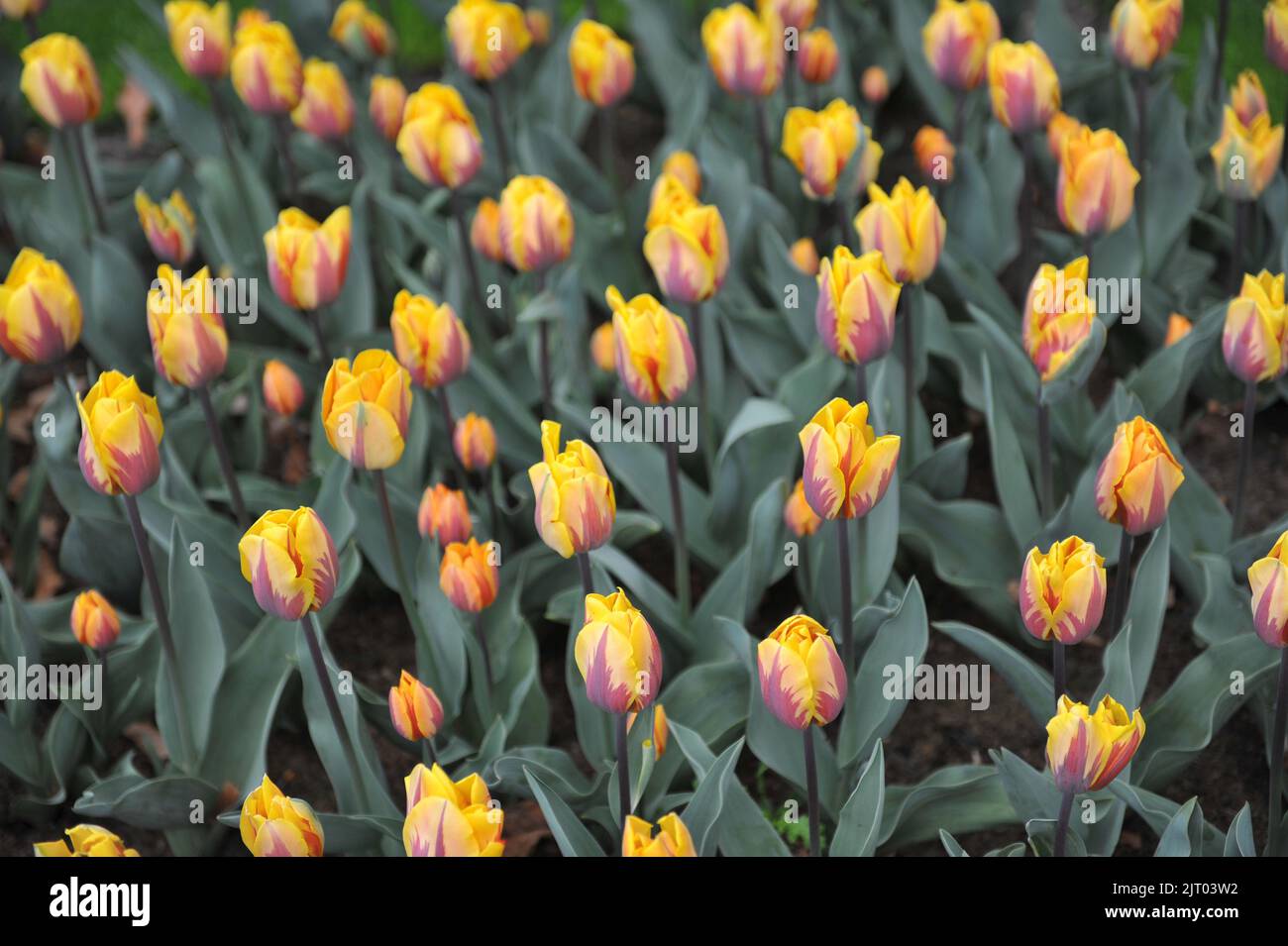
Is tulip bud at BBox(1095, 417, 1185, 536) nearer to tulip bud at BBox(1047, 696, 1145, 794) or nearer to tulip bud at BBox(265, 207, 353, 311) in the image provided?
tulip bud at BBox(1047, 696, 1145, 794)

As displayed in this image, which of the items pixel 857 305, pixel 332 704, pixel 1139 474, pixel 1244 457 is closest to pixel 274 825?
pixel 332 704

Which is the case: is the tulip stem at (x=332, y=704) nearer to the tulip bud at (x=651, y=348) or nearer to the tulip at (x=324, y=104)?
the tulip bud at (x=651, y=348)

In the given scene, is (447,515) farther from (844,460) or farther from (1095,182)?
(1095,182)

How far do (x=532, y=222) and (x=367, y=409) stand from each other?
2.22 feet

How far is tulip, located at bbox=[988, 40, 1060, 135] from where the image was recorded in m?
2.75

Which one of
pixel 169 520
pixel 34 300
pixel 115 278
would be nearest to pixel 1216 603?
pixel 169 520

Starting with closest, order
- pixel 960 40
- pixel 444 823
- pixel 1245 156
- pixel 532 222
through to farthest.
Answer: pixel 444 823
pixel 532 222
pixel 1245 156
pixel 960 40

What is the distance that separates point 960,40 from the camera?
3086 millimetres

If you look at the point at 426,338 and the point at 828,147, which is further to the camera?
the point at 828,147

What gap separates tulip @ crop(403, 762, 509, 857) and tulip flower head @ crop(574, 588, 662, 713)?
199mm

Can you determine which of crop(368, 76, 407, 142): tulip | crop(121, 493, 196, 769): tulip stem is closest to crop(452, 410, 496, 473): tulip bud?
crop(121, 493, 196, 769): tulip stem

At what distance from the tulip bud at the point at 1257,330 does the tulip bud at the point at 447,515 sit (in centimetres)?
122

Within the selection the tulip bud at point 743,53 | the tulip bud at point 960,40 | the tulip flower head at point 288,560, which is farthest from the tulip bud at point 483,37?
the tulip flower head at point 288,560
